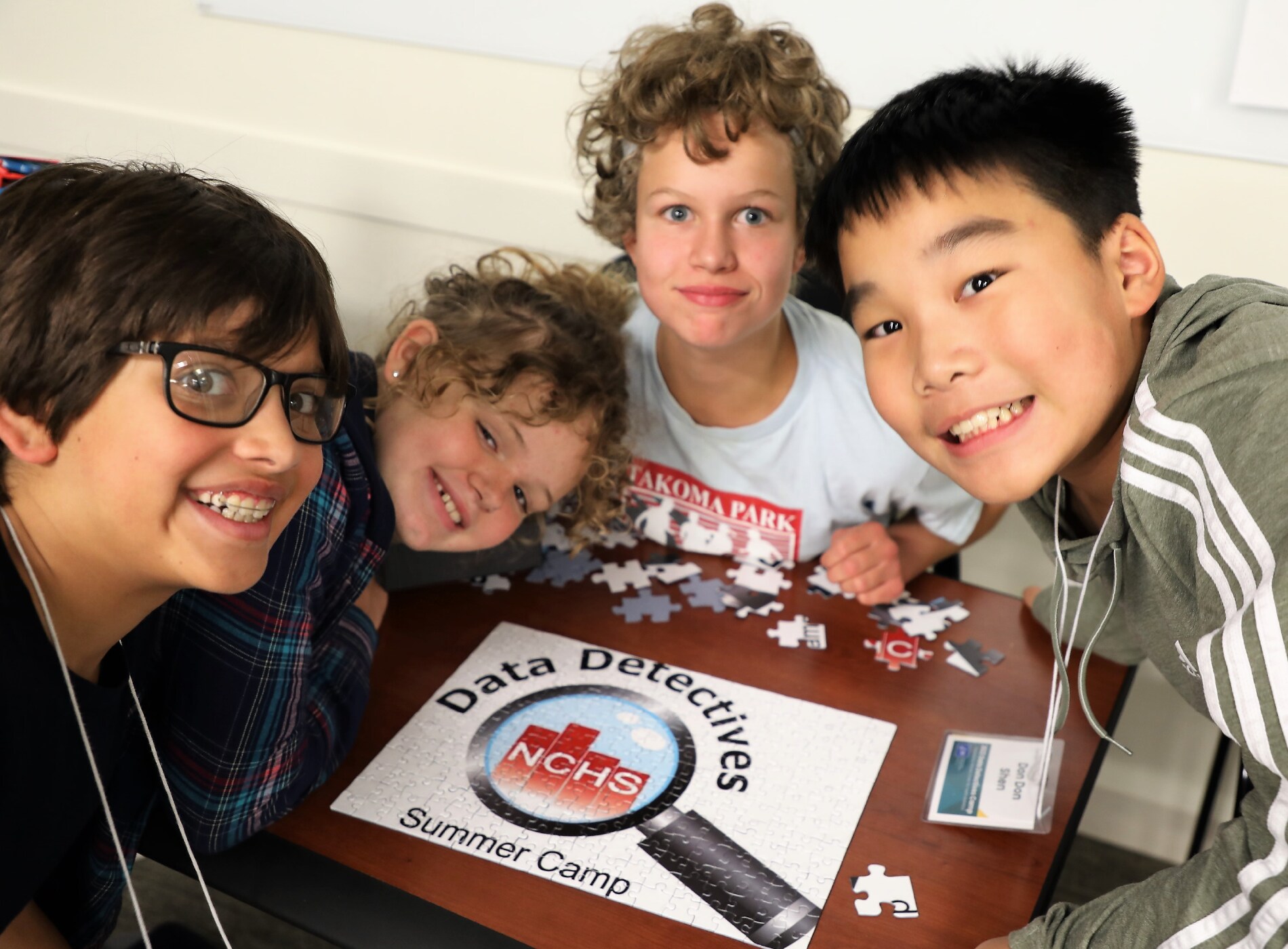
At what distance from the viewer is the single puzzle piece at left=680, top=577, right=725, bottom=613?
5.35 ft

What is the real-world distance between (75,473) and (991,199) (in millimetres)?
955

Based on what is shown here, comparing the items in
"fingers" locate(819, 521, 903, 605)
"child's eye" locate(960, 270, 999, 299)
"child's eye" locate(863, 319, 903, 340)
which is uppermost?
"child's eye" locate(960, 270, 999, 299)

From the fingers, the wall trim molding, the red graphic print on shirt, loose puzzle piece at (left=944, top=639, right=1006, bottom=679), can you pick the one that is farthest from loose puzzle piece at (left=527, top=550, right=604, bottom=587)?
the wall trim molding

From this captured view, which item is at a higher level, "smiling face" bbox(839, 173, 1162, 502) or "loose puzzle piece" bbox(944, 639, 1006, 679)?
"smiling face" bbox(839, 173, 1162, 502)

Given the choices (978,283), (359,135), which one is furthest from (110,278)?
(359,135)

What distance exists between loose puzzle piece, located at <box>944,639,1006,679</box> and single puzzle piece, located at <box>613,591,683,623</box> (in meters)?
0.39

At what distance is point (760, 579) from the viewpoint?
170 cm

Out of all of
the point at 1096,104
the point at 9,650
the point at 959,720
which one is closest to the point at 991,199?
the point at 1096,104

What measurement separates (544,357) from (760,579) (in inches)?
18.9

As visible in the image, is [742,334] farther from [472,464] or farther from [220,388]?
[220,388]

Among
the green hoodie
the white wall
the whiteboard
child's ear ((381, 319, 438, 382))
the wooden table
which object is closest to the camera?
the green hoodie

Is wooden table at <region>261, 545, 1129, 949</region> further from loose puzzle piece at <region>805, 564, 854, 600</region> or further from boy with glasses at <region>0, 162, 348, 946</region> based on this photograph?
boy with glasses at <region>0, 162, 348, 946</region>

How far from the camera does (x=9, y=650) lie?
97cm

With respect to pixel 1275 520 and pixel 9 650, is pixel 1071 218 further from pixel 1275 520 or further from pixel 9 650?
pixel 9 650
